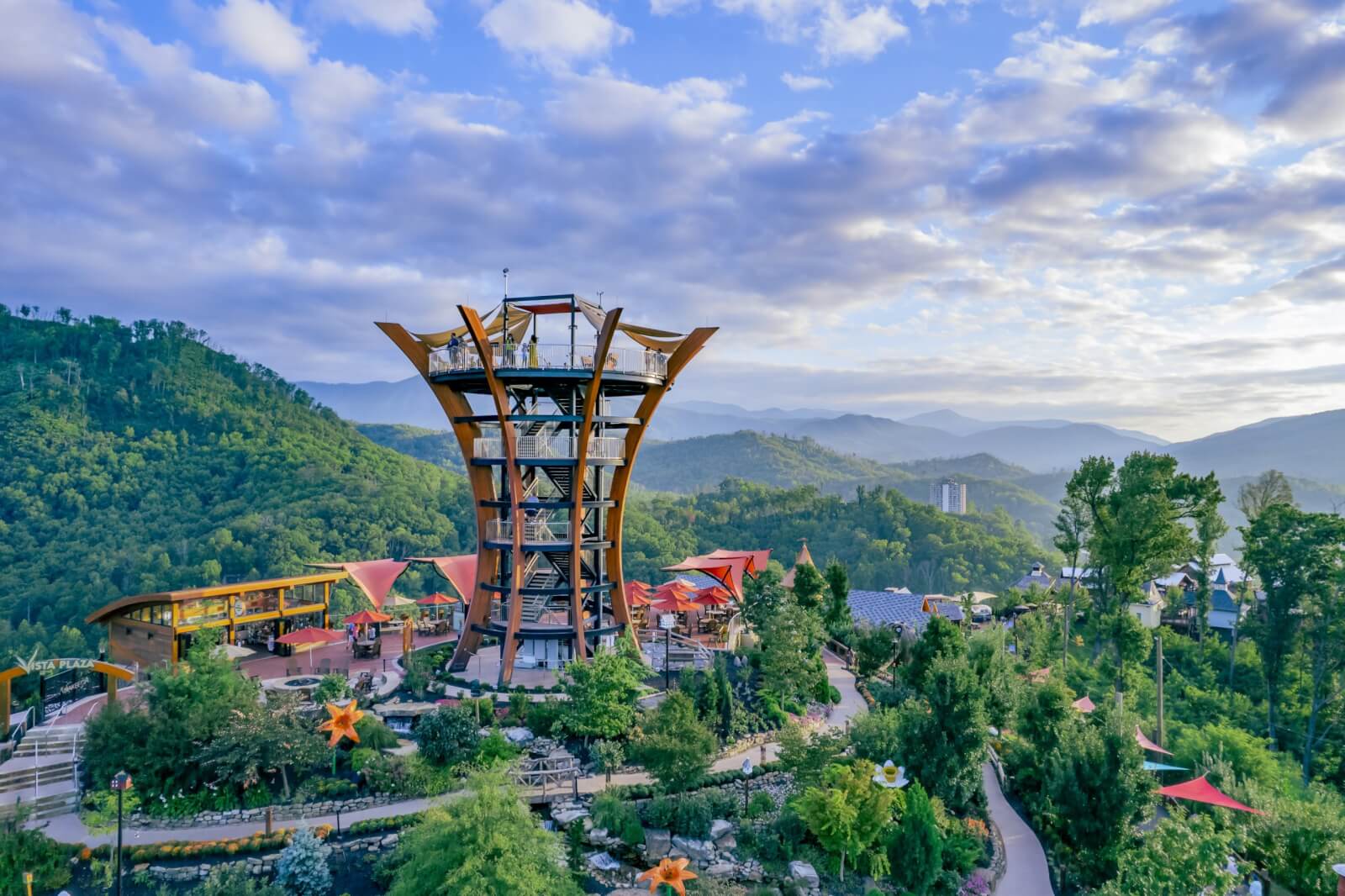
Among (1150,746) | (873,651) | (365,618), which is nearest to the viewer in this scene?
(1150,746)

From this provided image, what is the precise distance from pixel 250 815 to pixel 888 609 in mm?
33098

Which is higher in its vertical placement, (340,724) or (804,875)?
(340,724)

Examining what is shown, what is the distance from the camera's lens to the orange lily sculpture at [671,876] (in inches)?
582

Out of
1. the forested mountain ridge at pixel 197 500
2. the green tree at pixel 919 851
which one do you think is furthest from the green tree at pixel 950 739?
the forested mountain ridge at pixel 197 500

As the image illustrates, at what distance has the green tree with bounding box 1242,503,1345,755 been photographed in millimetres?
26453

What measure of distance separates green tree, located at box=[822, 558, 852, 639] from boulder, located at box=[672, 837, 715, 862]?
17.2 m

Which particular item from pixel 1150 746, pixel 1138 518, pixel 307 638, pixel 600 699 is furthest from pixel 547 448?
pixel 1138 518

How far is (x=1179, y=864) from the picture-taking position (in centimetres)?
1317

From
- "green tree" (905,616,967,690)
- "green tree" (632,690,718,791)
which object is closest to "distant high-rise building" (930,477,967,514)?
"green tree" (905,616,967,690)

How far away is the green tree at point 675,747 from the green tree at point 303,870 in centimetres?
706

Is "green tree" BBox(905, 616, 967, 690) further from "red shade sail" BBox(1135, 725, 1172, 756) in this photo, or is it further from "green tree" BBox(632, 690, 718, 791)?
"green tree" BBox(632, 690, 718, 791)

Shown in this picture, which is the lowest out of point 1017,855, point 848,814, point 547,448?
point 1017,855

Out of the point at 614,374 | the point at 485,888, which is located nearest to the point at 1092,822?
the point at 485,888

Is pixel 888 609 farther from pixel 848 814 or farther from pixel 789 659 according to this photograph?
pixel 848 814
